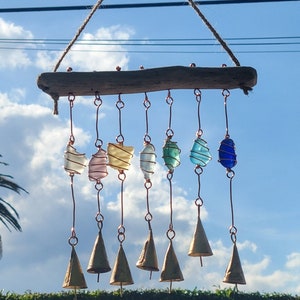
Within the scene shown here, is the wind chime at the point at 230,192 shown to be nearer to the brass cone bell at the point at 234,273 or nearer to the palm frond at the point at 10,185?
the brass cone bell at the point at 234,273

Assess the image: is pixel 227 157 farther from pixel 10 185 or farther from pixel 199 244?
pixel 10 185

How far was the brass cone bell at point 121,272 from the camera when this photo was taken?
6758 millimetres

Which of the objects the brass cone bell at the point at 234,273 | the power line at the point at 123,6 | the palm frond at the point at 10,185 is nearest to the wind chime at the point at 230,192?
the brass cone bell at the point at 234,273

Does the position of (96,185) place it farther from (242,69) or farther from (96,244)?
(242,69)

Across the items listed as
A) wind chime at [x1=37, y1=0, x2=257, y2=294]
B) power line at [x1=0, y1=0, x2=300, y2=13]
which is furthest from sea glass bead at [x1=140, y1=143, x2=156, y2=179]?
power line at [x1=0, y1=0, x2=300, y2=13]

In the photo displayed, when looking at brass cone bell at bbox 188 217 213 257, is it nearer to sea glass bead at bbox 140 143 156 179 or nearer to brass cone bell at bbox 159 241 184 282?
brass cone bell at bbox 159 241 184 282

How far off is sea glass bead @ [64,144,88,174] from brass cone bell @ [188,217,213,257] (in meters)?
1.19

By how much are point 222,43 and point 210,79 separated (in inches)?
13.3

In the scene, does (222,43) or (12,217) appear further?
(12,217)

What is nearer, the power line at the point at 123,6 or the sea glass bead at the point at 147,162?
the sea glass bead at the point at 147,162

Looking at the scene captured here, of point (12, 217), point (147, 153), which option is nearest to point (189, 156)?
point (147, 153)

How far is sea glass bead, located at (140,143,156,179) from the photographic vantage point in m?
7.06

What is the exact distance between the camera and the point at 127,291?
1689 centimetres

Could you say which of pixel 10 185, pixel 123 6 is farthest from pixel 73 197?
pixel 10 185
